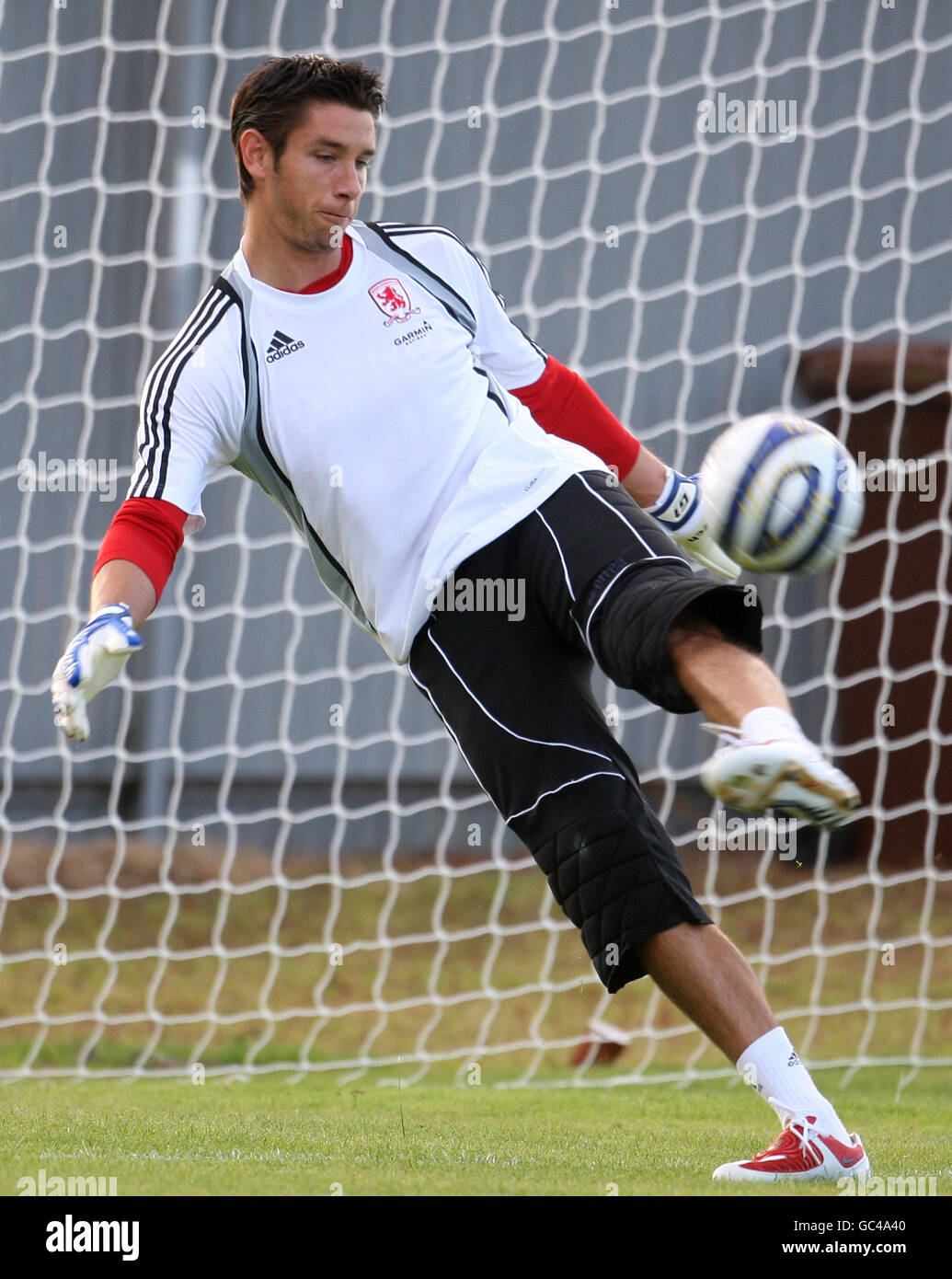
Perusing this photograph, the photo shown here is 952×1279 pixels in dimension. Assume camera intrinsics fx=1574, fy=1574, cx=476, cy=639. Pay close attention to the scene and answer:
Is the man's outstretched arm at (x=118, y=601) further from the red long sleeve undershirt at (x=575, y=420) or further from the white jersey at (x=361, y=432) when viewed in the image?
the red long sleeve undershirt at (x=575, y=420)

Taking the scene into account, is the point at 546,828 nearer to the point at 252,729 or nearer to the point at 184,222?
the point at 252,729

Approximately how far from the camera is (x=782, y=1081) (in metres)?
3.14

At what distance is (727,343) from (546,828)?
4.22m

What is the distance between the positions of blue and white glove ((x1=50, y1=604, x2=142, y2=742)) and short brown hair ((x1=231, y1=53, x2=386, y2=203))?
1269 mm

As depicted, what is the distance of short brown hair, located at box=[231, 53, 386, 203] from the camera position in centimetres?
348

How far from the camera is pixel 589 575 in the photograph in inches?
123
